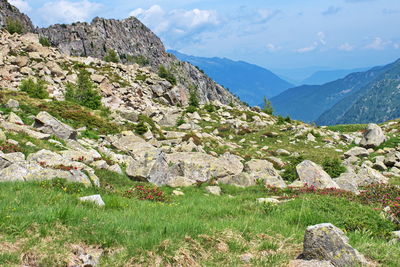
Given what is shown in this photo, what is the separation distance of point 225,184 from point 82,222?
12.1 metres

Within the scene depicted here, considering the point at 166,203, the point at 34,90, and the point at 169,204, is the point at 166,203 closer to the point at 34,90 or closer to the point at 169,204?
the point at 169,204

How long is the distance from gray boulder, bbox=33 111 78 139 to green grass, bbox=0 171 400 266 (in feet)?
45.6

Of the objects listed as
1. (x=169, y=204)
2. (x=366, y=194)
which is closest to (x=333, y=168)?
(x=366, y=194)

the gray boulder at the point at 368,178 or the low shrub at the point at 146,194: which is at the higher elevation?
the low shrub at the point at 146,194

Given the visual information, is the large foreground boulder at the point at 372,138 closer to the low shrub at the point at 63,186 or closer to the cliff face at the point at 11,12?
the low shrub at the point at 63,186

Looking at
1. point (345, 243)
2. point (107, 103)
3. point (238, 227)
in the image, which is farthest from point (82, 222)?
point (107, 103)

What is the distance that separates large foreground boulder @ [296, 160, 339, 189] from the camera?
18.9 meters

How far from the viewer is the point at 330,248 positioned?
6598mm

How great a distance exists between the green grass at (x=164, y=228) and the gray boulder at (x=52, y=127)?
45.6ft

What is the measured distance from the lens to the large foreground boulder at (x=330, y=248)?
6.43 meters

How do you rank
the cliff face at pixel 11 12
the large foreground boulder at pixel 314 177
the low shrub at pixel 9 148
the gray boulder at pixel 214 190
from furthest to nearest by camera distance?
the cliff face at pixel 11 12, the large foreground boulder at pixel 314 177, the gray boulder at pixel 214 190, the low shrub at pixel 9 148

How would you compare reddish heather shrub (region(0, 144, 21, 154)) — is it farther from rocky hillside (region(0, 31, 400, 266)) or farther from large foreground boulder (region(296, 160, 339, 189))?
large foreground boulder (region(296, 160, 339, 189))

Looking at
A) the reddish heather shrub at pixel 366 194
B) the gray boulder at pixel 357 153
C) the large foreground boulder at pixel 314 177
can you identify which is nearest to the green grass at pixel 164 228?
the reddish heather shrub at pixel 366 194

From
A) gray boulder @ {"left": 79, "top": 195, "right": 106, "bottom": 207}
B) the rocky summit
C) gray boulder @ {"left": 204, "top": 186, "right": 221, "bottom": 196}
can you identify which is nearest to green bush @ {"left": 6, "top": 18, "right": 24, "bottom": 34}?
the rocky summit
